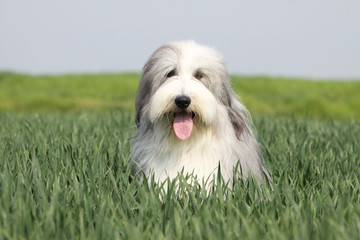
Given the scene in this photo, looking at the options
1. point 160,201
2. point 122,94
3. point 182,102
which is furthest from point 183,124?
point 122,94

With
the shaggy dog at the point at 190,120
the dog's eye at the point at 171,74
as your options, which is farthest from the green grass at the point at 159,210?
the dog's eye at the point at 171,74

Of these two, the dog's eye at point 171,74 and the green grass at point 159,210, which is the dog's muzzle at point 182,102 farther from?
the green grass at point 159,210

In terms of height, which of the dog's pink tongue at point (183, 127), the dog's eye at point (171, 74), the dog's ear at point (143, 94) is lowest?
the dog's pink tongue at point (183, 127)

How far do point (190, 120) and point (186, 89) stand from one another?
315mm

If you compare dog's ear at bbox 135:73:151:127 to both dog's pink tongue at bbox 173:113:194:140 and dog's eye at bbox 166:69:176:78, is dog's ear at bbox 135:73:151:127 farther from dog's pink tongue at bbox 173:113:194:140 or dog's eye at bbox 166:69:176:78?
dog's pink tongue at bbox 173:113:194:140

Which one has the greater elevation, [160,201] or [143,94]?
[143,94]

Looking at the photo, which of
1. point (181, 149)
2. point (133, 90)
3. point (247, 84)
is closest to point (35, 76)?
point (133, 90)

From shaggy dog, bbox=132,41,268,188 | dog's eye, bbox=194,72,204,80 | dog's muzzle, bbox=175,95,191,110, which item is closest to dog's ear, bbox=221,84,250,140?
shaggy dog, bbox=132,41,268,188

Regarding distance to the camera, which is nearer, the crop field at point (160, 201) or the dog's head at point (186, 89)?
the crop field at point (160, 201)

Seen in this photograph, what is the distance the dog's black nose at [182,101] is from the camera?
142 inches

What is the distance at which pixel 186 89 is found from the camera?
11.8 ft

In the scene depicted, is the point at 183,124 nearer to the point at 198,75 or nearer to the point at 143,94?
the point at 198,75

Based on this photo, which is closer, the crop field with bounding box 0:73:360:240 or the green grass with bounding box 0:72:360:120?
the crop field with bounding box 0:73:360:240

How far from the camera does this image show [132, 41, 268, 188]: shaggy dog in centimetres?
369
